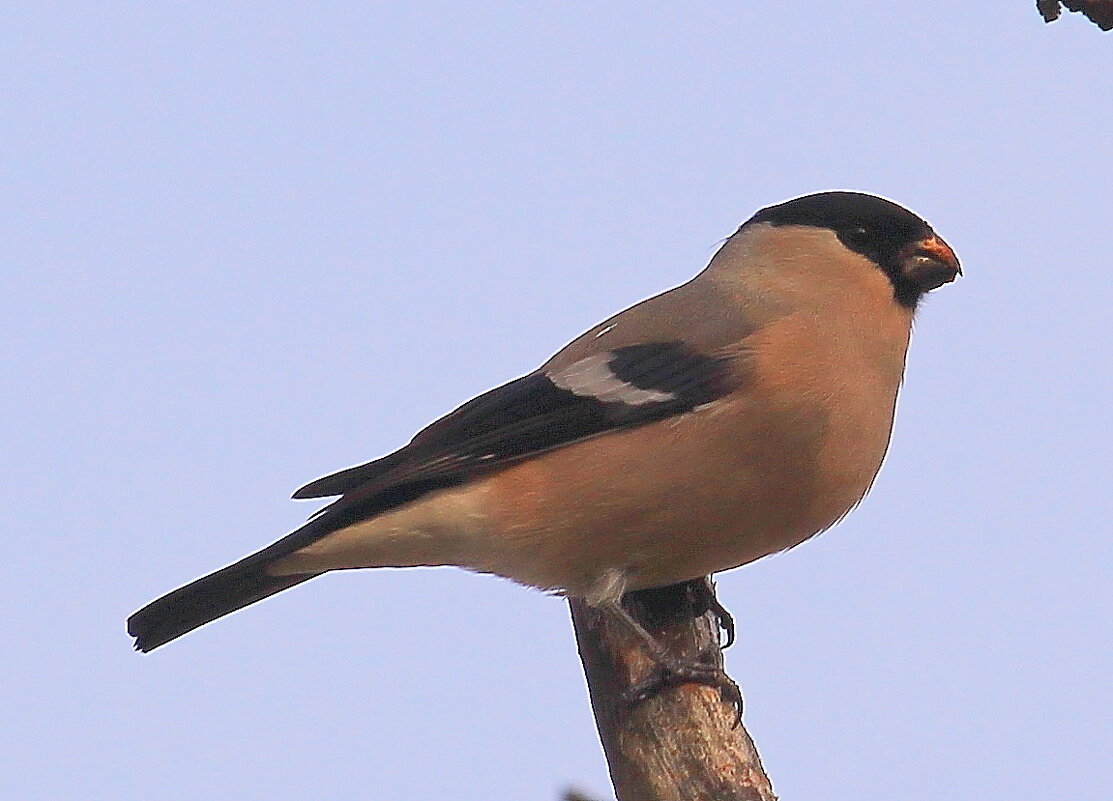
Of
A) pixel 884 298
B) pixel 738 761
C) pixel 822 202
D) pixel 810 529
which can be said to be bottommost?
pixel 738 761

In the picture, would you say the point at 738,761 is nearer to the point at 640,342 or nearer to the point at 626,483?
the point at 626,483

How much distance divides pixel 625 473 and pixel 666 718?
737mm

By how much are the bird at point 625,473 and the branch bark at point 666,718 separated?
Result: 112mm

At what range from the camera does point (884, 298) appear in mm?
4660

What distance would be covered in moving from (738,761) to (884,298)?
1.74 m

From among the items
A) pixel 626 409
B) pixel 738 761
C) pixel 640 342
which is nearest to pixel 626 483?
pixel 626 409

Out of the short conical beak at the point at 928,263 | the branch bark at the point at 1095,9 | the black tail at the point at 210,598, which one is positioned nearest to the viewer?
the branch bark at the point at 1095,9

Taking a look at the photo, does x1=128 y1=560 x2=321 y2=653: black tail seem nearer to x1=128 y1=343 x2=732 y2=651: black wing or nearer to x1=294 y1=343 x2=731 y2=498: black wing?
x1=128 y1=343 x2=732 y2=651: black wing

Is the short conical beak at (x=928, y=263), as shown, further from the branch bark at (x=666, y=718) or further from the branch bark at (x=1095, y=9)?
the branch bark at (x=1095, y=9)

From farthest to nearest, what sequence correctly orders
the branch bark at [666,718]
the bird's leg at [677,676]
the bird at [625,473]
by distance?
1. the bird at [625,473]
2. the bird's leg at [677,676]
3. the branch bark at [666,718]

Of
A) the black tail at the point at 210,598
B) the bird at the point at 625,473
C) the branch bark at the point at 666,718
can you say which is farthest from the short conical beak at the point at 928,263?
the black tail at the point at 210,598

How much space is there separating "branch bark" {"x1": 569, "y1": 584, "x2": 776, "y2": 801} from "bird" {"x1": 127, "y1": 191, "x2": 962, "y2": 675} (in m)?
0.11

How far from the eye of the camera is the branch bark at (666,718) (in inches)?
144

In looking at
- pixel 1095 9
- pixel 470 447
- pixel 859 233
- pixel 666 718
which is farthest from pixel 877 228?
pixel 1095 9
